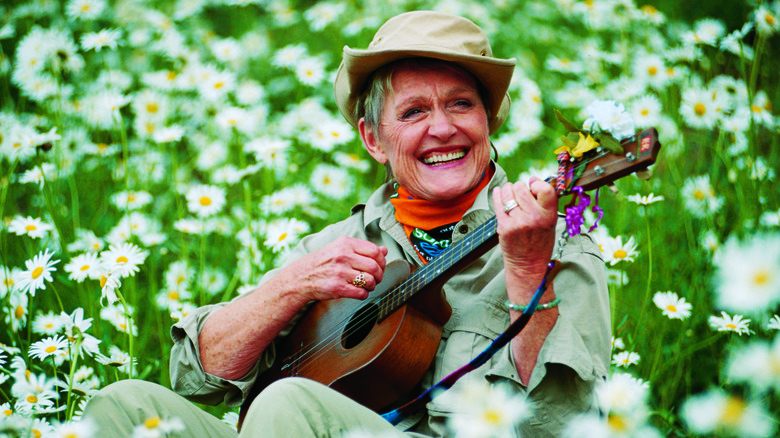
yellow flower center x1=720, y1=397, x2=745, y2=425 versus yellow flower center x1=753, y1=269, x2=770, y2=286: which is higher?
yellow flower center x1=753, y1=269, x2=770, y2=286

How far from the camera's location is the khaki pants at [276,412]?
1.52 meters

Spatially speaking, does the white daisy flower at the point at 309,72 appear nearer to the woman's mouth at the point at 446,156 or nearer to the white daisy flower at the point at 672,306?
the woman's mouth at the point at 446,156

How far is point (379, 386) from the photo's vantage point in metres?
1.85

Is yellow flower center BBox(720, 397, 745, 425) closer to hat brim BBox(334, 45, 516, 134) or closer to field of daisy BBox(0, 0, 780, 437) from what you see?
field of daisy BBox(0, 0, 780, 437)

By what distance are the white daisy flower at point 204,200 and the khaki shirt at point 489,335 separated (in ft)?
2.71

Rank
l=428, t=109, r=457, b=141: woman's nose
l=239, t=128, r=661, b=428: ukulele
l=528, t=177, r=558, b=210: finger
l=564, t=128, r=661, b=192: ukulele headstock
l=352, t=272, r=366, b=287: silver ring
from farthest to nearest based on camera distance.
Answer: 1. l=428, t=109, r=457, b=141: woman's nose
2. l=352, t=272, r=366, b=287: silver ring
3. l=239, t=128, r=661, b=428: ukulele
4. l=528, t=177, r=558, b=210: finger
5. l=564, t=128, r=661, b=192: ukulele headstock

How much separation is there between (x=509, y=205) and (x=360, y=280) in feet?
1.87

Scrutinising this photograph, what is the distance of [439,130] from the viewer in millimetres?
2102

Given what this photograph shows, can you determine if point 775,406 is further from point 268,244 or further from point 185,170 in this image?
point 185,170

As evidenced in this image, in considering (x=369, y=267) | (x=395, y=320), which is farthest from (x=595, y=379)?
(x=369, y=267)

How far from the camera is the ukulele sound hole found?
6.73 ft

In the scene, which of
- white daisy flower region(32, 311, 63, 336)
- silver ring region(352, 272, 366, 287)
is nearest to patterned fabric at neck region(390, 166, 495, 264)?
silver ring region(352, 272, 366, 287)

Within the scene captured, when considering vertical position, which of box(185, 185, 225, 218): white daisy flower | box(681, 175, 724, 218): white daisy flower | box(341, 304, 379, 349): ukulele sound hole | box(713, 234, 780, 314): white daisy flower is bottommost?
box(681, 175, 724, 218): white daisy flower

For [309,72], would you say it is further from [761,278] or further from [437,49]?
[761,278]
